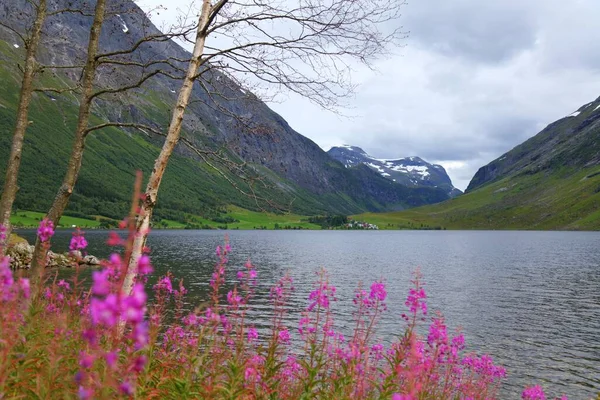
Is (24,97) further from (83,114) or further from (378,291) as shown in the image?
(378,291)

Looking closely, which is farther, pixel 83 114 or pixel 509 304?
pixel 509 304

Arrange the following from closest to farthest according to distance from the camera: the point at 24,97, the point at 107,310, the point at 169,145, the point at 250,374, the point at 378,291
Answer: the point at 107,310
the point at 250,374
the point at 378,291
the point at 169,145
the point at 24,97

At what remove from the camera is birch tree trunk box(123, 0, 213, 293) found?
8.86 m

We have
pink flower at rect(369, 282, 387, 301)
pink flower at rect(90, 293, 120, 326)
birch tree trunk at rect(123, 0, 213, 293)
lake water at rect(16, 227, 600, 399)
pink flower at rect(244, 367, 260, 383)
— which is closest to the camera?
pink flower at rect(90, 293, 120, 326)

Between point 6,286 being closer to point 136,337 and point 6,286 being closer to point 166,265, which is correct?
point 136,337

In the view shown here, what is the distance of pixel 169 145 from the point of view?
31.4 feet

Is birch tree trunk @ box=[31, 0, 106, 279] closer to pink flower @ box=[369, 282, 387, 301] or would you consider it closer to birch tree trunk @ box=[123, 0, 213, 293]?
birch tree trunk @ box=[123, 0, 213, 293]

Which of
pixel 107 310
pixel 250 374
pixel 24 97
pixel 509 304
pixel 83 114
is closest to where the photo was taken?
pixel 107 310

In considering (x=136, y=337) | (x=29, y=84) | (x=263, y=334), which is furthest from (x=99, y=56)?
(x=263, y=334)

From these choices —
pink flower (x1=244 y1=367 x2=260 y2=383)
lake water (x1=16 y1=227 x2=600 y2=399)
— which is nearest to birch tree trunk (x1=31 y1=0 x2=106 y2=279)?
lake water (x1=16 y1=227 x2=600 y2=399)

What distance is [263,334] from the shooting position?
28391 mm

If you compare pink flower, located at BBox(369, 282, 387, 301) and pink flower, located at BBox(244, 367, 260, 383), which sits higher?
pink flower, located at BBox(369, 282, 387, 301)

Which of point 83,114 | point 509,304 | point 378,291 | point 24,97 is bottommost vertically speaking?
point 509,304

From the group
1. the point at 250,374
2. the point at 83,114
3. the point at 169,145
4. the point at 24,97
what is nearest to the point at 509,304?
the point at 169,145
